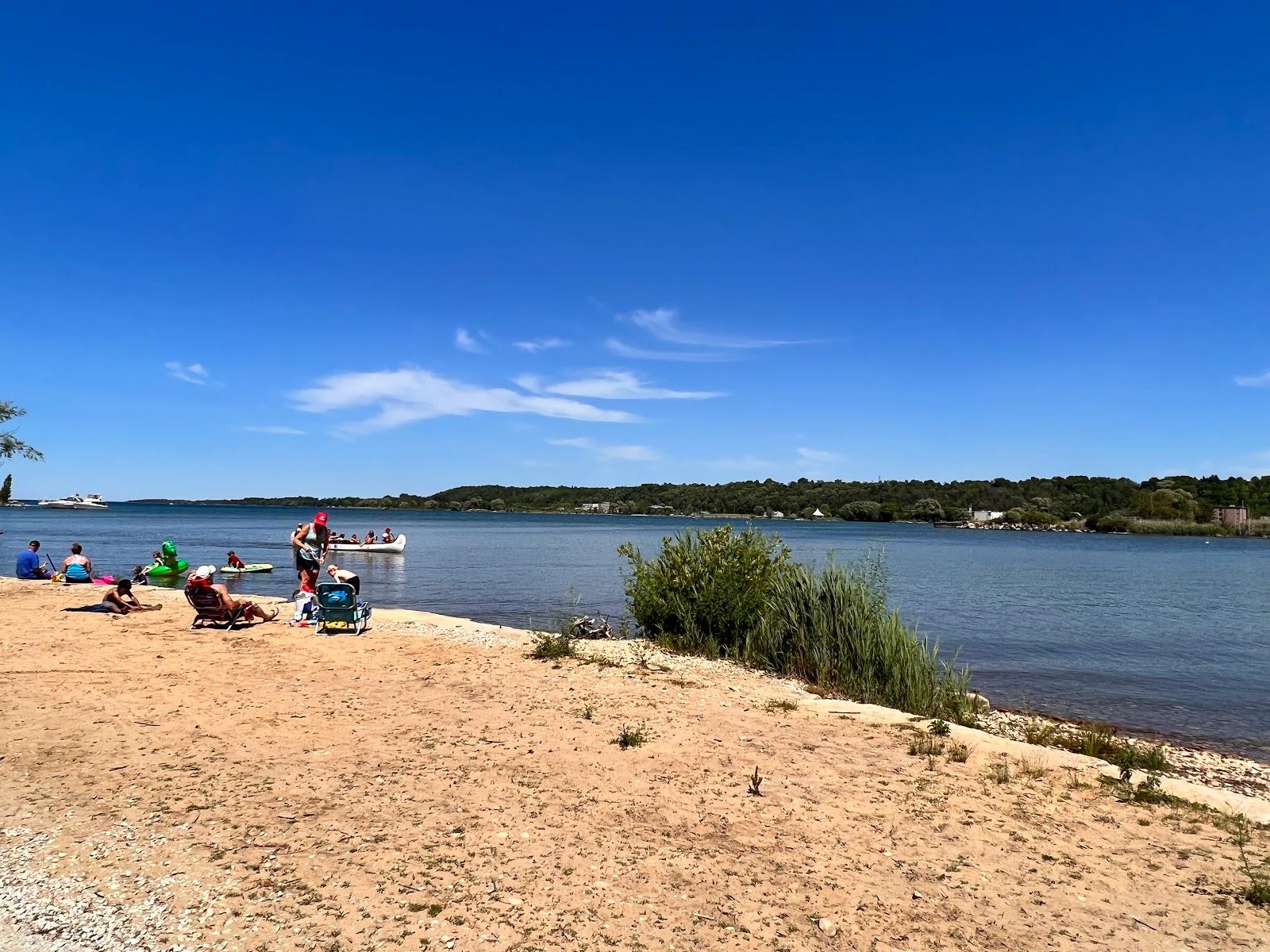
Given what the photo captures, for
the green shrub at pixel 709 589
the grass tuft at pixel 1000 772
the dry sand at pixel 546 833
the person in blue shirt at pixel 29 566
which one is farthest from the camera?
the person in blue shirt at pixel 29 566

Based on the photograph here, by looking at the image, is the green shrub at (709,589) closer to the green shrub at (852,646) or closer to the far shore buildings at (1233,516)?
the green shrub at (852,646)

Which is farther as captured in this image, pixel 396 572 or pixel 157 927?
pixel 396 572

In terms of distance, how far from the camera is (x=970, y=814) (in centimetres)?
579

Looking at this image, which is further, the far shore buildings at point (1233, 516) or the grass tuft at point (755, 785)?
the far shore buildings at point (1233, 516)

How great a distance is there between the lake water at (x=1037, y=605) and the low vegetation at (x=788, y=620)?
1.75 meters

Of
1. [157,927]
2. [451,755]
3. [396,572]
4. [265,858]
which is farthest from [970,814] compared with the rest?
[396,572]

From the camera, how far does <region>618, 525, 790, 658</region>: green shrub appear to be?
12.9 meters

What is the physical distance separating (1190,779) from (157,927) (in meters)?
9.57

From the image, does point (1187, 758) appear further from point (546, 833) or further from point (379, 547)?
point (379, 547)

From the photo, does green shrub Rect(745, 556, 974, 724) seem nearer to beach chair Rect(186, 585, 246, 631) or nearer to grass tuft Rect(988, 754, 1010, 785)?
grass tuft Rect(988, 754, 1010, 785)

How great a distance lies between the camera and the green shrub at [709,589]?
12.9m

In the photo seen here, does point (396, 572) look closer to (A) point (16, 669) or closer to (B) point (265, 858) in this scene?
(A) point (16, 669)

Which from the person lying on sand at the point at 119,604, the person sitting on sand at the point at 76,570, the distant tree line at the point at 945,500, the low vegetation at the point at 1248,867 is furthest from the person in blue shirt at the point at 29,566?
the distant tree line at the point at 945,500

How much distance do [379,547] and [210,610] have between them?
33069 millimetres
